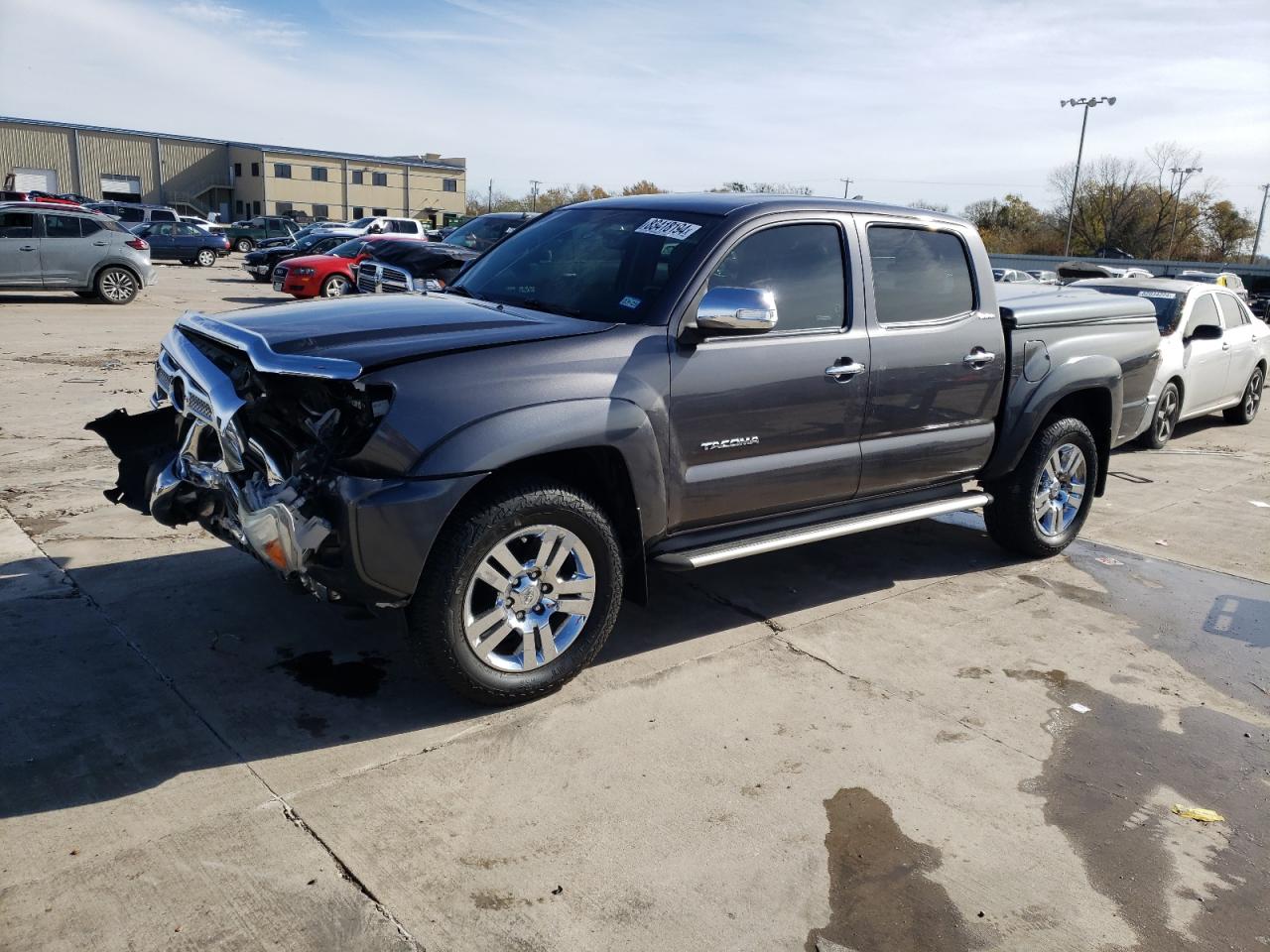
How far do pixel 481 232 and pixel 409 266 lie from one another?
281cm

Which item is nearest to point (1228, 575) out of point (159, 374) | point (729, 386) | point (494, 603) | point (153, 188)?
point (729, 386)

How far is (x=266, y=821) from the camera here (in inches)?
125

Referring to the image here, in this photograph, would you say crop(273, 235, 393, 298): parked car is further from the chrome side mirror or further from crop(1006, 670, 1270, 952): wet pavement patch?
crop(1006, 670, 1270, 952): wet pavement patch

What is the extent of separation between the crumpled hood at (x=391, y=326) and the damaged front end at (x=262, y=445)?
0.10m

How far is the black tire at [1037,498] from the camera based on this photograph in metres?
5.92

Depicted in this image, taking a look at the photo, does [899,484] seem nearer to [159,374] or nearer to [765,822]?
[765,822]

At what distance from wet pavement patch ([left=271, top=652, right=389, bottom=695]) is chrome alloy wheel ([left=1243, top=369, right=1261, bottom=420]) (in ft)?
37.5

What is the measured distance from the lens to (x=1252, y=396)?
40.4ft

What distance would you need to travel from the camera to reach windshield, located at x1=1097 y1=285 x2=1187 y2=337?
10.2 meters

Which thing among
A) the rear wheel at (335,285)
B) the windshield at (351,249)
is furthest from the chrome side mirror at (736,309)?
the windshield at (351,249)

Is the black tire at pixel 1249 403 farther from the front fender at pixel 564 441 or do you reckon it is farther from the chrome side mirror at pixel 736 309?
the front fender at pixel 564 441

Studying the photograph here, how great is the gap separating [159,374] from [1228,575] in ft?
19.7

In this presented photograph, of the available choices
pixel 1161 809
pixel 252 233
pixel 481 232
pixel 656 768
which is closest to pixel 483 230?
pixel 481 232

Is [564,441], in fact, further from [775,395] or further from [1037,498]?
[1037,498]
